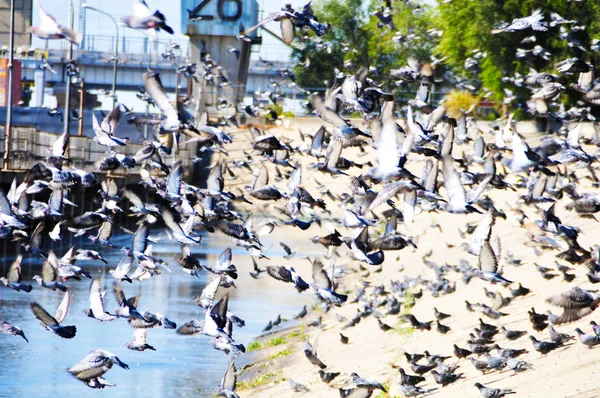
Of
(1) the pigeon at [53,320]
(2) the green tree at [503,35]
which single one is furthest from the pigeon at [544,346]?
(2) the green tree at [503,35]

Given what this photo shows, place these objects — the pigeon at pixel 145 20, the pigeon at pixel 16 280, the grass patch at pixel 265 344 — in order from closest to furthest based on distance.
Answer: the pigeon at pixel 145 20
the pigeon at pixel 16 280
the grass patch at pixel 265 344

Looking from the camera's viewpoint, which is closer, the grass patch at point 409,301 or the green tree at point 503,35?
the grass patch at point 409,301

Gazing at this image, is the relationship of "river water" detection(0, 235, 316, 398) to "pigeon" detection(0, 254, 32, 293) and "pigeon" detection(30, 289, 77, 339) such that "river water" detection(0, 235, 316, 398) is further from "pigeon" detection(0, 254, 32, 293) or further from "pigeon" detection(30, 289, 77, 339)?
"pigeon" detection(30, 289, 77, 339)

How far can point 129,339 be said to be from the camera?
82.4ft

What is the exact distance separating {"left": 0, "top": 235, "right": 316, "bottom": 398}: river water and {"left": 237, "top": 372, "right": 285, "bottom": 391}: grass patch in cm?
54

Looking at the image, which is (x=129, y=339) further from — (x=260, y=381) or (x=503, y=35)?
(x=503, y=35)

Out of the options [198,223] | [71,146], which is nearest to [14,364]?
[198,223]

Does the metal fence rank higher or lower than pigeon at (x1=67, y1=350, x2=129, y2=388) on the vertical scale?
lower

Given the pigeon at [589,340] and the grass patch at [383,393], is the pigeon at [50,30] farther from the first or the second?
the pigeon at [589,340]

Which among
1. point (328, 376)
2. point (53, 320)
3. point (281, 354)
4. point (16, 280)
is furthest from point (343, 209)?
point (16, 280)

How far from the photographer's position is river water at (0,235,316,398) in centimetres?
2009

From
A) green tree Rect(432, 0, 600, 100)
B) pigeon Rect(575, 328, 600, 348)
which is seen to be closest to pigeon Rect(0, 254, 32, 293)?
pigeon Rect(575, 328, 600, 348)

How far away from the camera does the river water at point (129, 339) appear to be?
20094 millimetres

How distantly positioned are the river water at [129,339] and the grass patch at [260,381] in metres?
0.54
